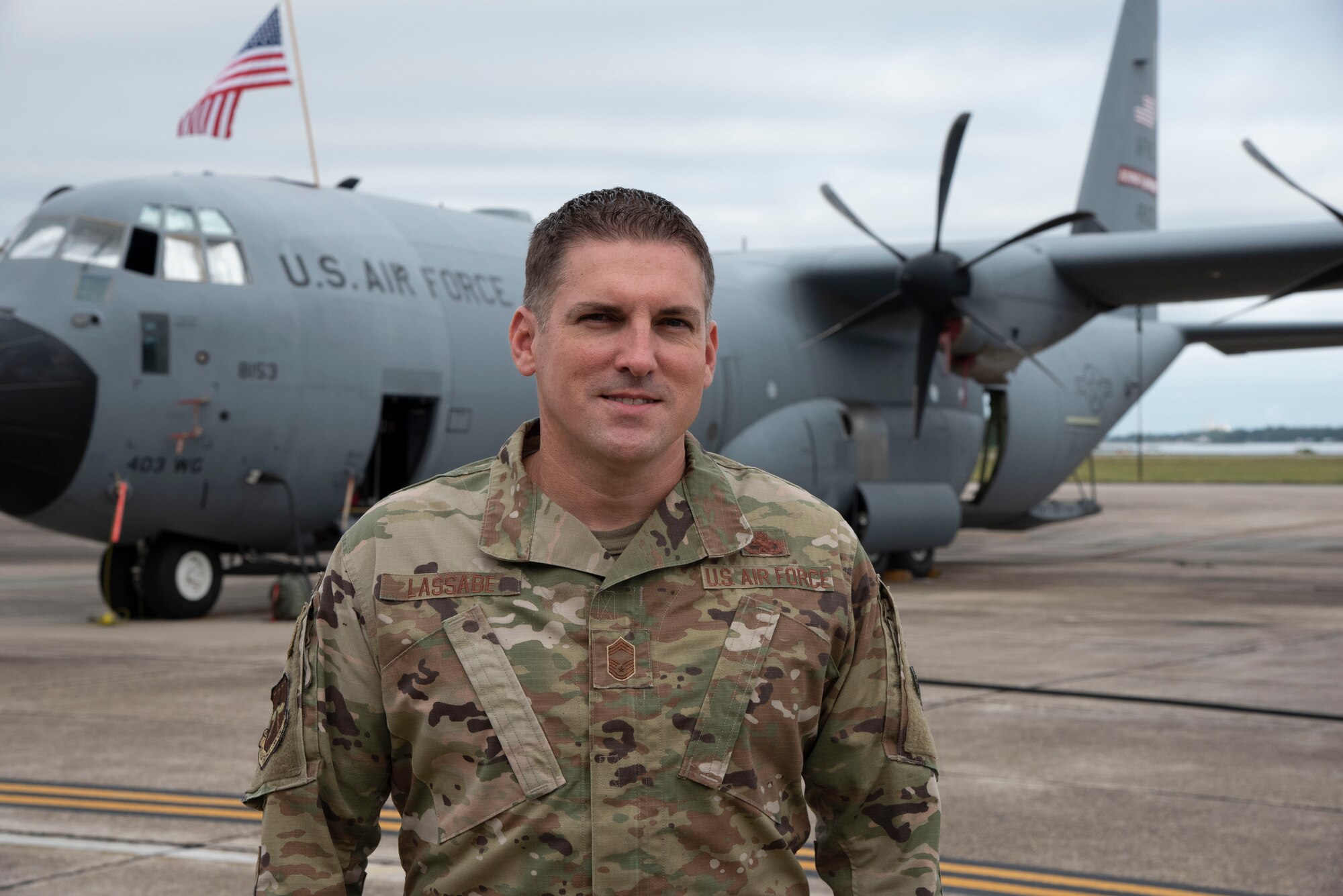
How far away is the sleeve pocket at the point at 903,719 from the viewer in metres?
2.17

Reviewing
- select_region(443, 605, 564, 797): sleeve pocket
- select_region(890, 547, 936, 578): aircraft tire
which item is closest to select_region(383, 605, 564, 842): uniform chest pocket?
select_region(443, 605, 564, 797): sleeve pocket

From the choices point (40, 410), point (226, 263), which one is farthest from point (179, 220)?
point (40, 410)

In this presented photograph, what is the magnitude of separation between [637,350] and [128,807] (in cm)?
506

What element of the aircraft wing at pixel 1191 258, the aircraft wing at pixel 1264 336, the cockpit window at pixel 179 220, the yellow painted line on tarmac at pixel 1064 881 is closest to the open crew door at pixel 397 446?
the cockpit window at pixel 179 220

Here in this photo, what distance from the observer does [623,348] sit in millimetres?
2078

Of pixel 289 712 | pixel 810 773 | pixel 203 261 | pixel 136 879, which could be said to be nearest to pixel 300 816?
pixel 289 712

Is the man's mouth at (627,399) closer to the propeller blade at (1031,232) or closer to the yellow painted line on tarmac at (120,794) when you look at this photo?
the yellow painted line on tarmac at (120,794)

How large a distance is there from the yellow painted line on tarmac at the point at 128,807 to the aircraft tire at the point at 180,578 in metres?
6.69

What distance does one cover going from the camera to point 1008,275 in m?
16.8

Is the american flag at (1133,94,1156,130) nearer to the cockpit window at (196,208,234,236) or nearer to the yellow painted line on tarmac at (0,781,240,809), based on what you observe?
the cockpit window at (196,208,234,236)

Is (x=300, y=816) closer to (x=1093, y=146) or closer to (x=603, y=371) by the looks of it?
(x=603, y=371)

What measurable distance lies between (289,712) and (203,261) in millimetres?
10747

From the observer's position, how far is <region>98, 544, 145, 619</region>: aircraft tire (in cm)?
1320

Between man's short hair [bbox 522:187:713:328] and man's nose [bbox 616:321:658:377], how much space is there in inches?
4.3
